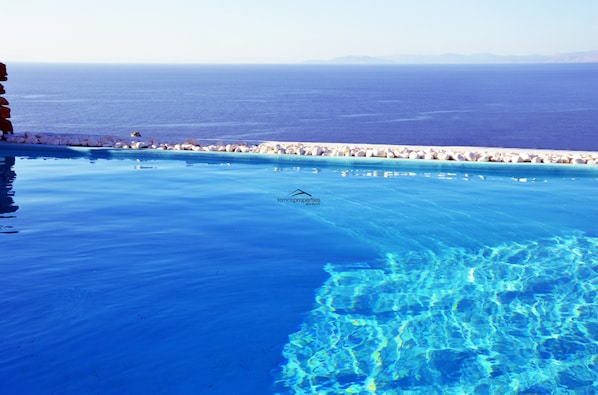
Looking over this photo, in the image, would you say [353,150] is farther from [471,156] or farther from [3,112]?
[3,112]

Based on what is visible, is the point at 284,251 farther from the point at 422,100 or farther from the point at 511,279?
the point at 422,100

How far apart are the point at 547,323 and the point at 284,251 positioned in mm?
3029

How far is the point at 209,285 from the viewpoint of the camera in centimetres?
611

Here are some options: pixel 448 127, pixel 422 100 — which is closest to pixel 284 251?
pixel 448 127

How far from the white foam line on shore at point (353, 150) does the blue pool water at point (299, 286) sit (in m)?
0.96

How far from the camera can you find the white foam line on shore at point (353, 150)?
11.7m

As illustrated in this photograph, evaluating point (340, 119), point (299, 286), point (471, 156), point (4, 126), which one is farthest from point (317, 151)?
point (340, 119)

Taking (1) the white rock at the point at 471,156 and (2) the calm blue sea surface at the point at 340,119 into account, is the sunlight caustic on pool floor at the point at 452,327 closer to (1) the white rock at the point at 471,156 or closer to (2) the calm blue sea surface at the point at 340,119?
(1) the white rock at the point at 471,156

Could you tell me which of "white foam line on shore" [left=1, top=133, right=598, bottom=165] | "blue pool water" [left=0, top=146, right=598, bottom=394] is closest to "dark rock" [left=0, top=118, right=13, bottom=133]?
"white foam line on shore" [left=1, top=133, right=598, bottom=165]

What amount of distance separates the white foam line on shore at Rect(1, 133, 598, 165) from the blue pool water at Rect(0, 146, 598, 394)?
961 millimetres

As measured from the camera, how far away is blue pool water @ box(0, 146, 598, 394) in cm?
452

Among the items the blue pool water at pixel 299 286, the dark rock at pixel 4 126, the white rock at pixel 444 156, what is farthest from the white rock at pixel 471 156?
the dark rock at pixel 4 126

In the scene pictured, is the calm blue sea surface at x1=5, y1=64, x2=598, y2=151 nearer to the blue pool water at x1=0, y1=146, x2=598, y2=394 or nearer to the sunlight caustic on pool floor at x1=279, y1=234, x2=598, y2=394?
the blue pool water at x1=0, y1=146, x2=598, y2=394

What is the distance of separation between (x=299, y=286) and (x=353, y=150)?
6.83 metres
